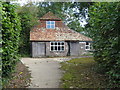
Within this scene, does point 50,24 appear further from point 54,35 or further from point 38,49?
point 38,49

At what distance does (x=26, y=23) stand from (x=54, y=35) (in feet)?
14.8

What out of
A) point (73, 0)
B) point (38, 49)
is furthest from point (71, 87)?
point (73, 0)

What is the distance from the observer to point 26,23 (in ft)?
64.0

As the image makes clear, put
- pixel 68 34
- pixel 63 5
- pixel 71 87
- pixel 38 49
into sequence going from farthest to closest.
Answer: pixel 63 5, pixel 68 34, pixel 38 49, pixel 71 87

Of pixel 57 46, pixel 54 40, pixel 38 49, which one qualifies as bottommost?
pixel 38 49

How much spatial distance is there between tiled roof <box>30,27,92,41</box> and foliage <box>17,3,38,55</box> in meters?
1.24

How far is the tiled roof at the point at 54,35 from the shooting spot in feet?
63.1

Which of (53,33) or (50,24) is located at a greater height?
(50,24)

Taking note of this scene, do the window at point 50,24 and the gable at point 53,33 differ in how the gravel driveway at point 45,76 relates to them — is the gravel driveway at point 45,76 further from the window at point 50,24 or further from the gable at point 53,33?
the window at point 50,24

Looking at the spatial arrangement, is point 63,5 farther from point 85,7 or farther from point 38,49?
point 38,49

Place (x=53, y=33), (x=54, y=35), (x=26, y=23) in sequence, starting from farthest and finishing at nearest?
1. (x=53, y=33)
2. (x=54, y=35)
3. (x=26, y=23)

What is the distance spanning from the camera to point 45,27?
20953 millimetres

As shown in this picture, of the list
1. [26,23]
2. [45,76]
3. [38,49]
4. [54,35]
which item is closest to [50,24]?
[54,35]

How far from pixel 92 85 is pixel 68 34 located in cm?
1582
